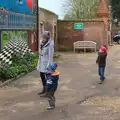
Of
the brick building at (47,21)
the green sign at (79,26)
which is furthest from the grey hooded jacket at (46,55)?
the green sign at (79,26)

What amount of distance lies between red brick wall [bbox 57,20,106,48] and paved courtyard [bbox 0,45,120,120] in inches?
590

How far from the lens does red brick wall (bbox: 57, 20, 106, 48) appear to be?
2939cm

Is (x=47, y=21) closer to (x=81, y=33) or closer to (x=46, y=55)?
(x=81, y=33)

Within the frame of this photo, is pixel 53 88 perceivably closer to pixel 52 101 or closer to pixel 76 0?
pixel 52 101

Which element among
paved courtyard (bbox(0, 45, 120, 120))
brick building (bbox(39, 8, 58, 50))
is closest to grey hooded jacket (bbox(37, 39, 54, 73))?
paved courtyard (bbox(0, 45, 120, 120))

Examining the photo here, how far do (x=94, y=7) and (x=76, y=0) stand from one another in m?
2.15

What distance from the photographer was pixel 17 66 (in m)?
15.1

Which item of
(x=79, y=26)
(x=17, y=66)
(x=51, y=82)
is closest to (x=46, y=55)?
(x=51, y=82)

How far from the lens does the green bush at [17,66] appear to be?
13.2 metres

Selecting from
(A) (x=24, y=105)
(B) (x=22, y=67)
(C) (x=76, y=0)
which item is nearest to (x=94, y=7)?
(C) (x=76, y=0)

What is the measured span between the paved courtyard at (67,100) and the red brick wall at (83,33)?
590 inches

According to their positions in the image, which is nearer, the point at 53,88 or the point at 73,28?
the point at 53,88

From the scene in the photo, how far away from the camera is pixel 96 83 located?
1299 centimetres

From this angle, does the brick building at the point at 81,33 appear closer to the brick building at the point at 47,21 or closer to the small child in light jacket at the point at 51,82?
the brick building at the point at 47,21
